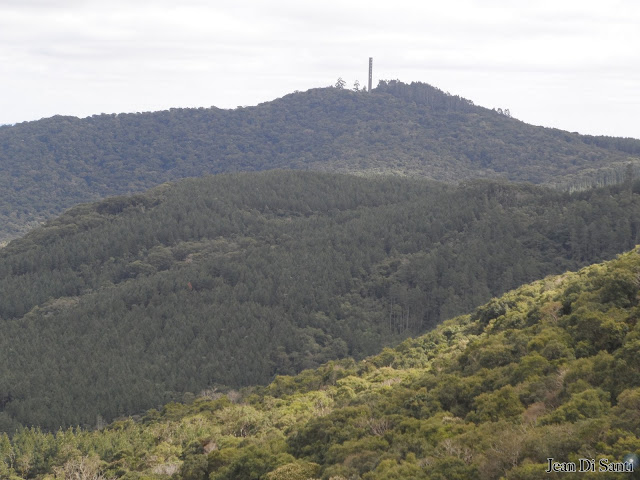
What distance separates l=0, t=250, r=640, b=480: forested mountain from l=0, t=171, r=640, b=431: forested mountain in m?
29.2

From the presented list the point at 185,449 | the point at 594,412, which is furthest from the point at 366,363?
the point at 594,412

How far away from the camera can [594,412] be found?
2616 cm

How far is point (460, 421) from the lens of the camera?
3225 cm

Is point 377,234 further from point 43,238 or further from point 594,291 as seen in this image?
point 594,291

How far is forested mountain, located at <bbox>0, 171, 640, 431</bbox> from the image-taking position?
91562 millimetres

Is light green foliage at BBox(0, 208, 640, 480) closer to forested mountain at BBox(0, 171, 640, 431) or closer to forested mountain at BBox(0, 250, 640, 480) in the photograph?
forested mountain at BBox(0, 250, 640, 480)

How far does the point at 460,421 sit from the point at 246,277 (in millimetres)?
94688

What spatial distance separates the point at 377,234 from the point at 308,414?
93591 millimetres

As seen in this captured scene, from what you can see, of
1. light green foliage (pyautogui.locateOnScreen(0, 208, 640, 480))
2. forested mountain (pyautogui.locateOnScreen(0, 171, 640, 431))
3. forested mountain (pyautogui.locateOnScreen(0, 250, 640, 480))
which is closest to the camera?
forested mountain (pyautogui.locateOnScreen(0, 250, 640, 480))

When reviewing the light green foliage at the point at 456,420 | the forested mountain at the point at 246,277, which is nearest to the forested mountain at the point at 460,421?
the light green foliage at the point at 456,420

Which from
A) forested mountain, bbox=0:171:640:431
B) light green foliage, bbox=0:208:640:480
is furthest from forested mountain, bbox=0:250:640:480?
forested mountain, bbox=0:171:640:431

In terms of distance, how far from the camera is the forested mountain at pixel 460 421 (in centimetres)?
2466

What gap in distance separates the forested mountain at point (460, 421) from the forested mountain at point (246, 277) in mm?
29215

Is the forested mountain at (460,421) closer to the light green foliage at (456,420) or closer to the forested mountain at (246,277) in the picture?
the light green foliage at (456,420)
